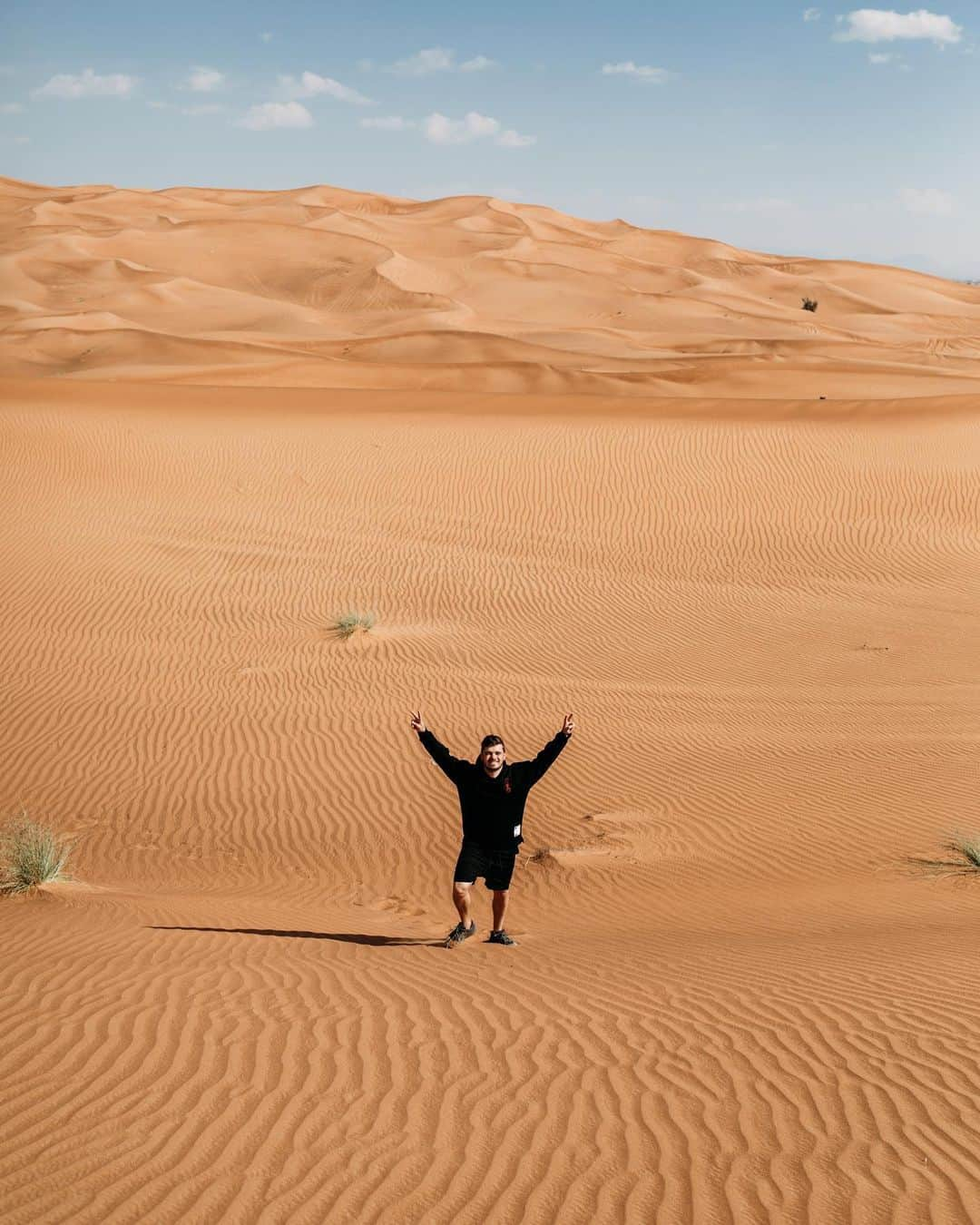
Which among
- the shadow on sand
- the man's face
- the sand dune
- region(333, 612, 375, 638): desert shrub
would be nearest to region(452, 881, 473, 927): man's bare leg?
the shadow on sand

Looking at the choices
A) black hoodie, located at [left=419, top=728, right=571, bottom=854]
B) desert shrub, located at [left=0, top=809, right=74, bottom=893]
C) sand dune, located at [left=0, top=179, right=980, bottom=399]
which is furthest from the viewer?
sand dune, located at [left=0, top=179, right=980, bottom=399]

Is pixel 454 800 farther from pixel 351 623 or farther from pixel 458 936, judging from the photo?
pixel 351 623

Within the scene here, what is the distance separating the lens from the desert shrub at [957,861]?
924 cm

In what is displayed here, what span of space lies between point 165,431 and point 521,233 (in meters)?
72.2

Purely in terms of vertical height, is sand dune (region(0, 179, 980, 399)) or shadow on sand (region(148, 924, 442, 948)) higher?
sand dune (region(0, 179, 980, 399))

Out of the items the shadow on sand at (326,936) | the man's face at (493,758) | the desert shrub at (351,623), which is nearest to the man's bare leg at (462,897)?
the shadow on sand at (326,936)

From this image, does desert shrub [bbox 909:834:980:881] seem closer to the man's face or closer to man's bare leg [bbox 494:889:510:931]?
man's bare leg [bbox 494:889:510:931]

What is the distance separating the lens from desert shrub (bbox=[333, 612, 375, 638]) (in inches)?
668

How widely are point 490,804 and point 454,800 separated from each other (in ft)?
15.0

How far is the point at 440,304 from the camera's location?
65.4 metres

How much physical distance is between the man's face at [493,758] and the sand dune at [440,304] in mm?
31449

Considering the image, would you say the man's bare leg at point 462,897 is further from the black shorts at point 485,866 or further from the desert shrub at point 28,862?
the desert shrub at point 28,862

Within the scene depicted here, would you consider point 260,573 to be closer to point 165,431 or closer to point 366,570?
point 366,570

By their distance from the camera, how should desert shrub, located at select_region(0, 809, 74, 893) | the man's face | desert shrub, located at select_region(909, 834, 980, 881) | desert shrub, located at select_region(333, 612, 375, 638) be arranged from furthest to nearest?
1. desert shrub, located at select_region(333, 612, 375, 638)
2. desert shrub, located at select_region(909, 834, 980, 881)
3. desert shrub, located at select_region(0, 809, 74, 893)
4. the man's face
